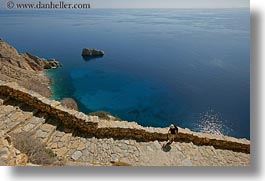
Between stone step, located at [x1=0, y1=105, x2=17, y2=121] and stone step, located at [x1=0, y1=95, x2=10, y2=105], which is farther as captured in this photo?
stone step, located at [x1=0, y1=95, x2=10, y2=105]

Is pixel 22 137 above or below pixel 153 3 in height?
below

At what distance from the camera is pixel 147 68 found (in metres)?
23.7

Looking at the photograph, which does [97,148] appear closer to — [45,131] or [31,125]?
[45,131]

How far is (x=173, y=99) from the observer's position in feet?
55.7

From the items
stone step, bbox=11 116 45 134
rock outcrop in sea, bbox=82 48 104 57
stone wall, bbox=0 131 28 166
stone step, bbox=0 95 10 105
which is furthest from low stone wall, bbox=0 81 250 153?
rock outcrop in sea, bbox=82 48 104 57

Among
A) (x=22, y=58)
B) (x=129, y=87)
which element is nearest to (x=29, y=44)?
(x=22, y=58)

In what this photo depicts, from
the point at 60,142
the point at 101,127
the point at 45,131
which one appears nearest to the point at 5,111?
the point at 45,131

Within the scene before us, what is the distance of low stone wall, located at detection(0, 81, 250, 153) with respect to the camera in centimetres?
480

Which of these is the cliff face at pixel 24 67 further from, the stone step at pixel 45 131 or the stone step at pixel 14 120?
the stone step at pixel 45 131

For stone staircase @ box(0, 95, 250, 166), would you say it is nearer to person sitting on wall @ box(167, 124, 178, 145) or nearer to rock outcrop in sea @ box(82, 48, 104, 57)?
person sitting on wall @ box(167, 124, 178, 145)

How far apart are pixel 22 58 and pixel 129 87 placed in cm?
944

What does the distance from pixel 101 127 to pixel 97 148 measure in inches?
20.0

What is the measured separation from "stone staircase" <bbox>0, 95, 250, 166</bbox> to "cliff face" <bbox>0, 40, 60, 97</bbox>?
35.1 feet

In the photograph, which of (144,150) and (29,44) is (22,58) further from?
(144,150)
